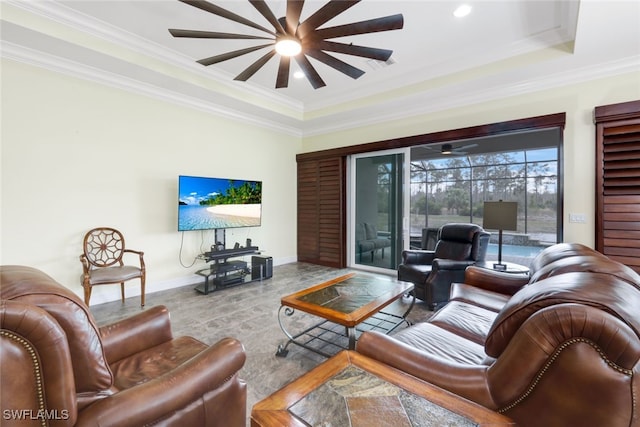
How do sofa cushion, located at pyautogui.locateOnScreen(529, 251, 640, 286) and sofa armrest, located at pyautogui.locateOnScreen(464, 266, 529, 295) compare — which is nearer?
sofa cushion, located at pyautogui.locateOnScreen(529, 251, 640, 286)

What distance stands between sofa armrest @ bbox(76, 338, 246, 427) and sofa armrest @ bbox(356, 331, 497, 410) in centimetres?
60

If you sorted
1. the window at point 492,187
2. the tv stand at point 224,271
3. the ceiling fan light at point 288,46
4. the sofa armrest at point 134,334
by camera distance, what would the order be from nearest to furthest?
A: 1. the sofa armrest at point 134,334
2. the ceiling fan light at point 288,46
3. the tv stand at point 224,271
4. the window at point 492,187

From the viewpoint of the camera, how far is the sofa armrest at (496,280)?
2.42 m

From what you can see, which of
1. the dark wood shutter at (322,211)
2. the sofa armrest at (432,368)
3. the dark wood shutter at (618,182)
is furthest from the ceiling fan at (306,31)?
the dark wood shutter at (322,211)

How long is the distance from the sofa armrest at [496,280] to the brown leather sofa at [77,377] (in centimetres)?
224

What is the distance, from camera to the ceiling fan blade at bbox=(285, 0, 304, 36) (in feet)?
6.30

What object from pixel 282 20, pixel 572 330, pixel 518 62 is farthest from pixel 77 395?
pixel 518 62

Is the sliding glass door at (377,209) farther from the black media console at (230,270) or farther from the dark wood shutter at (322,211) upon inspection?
the black media console at (230,270)

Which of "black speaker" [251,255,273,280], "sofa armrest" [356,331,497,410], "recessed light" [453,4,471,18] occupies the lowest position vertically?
"black speaker" [251,255,273,280]

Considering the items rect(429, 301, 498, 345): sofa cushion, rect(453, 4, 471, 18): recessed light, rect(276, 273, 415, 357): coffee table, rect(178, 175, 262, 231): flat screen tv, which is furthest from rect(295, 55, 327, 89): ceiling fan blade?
rect(429, 301, 498, 345): sofa cushion

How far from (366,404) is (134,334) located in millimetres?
1283

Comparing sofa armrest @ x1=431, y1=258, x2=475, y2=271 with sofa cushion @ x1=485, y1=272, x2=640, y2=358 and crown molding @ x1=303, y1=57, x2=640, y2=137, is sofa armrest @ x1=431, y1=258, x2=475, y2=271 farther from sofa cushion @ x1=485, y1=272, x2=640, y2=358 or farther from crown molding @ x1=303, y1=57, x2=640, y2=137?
crown molding @ x1=303, y1=57, x2=640, y2=137

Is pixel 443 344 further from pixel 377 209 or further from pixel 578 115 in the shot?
pixel 377 209

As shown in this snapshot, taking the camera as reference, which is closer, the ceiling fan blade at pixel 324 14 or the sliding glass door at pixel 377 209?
the ceiling fan blade at pixel 324 14
